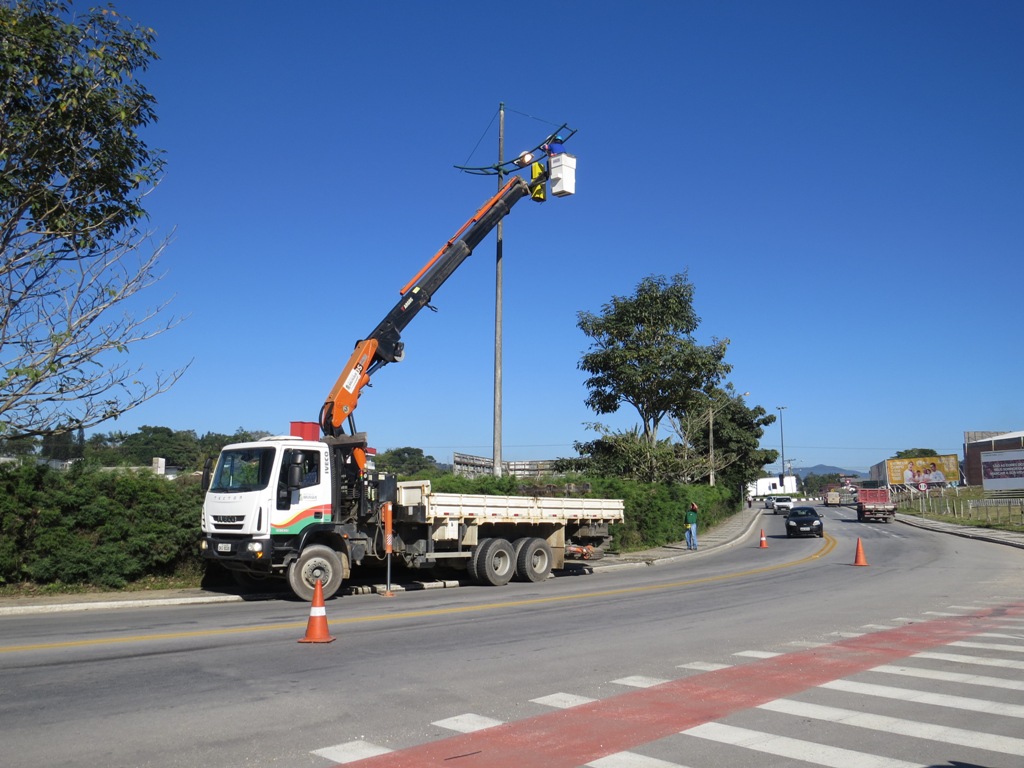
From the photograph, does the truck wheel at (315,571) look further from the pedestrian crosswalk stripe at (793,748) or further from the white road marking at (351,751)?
the pedestrian crosswalk stripe at (793,748)

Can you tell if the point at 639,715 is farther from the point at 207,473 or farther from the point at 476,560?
the point at 476,560

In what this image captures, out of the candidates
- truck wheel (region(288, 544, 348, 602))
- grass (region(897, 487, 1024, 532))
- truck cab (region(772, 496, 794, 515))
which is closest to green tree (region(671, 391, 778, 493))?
truck cab (region(772, 496, 794, 515))

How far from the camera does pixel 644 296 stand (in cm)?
3697

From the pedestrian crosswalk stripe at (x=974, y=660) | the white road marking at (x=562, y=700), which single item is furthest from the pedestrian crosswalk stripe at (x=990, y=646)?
the white road marking at (x=562, y=700)

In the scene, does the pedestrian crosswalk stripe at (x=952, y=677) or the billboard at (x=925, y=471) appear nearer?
the pedestrian crosswalk stripe at (x=952, y=677)

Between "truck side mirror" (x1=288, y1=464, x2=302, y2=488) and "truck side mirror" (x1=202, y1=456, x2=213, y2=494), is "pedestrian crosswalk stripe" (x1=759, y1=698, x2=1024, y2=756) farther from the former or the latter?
"truck side mirror" (x1=202, y1=456, x2=213, y2=494)

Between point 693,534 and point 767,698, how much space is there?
23996mm

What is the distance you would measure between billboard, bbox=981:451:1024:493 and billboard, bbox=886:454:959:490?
3359cm

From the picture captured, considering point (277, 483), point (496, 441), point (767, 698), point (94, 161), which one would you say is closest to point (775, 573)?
point (496, 441)

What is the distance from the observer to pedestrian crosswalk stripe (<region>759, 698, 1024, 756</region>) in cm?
576

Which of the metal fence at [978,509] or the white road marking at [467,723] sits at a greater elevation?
the metal fence at [978,509]

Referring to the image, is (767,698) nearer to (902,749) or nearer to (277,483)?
(902,749)

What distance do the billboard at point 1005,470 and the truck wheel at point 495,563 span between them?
3773 cm

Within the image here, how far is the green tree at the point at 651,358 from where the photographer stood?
119ft
